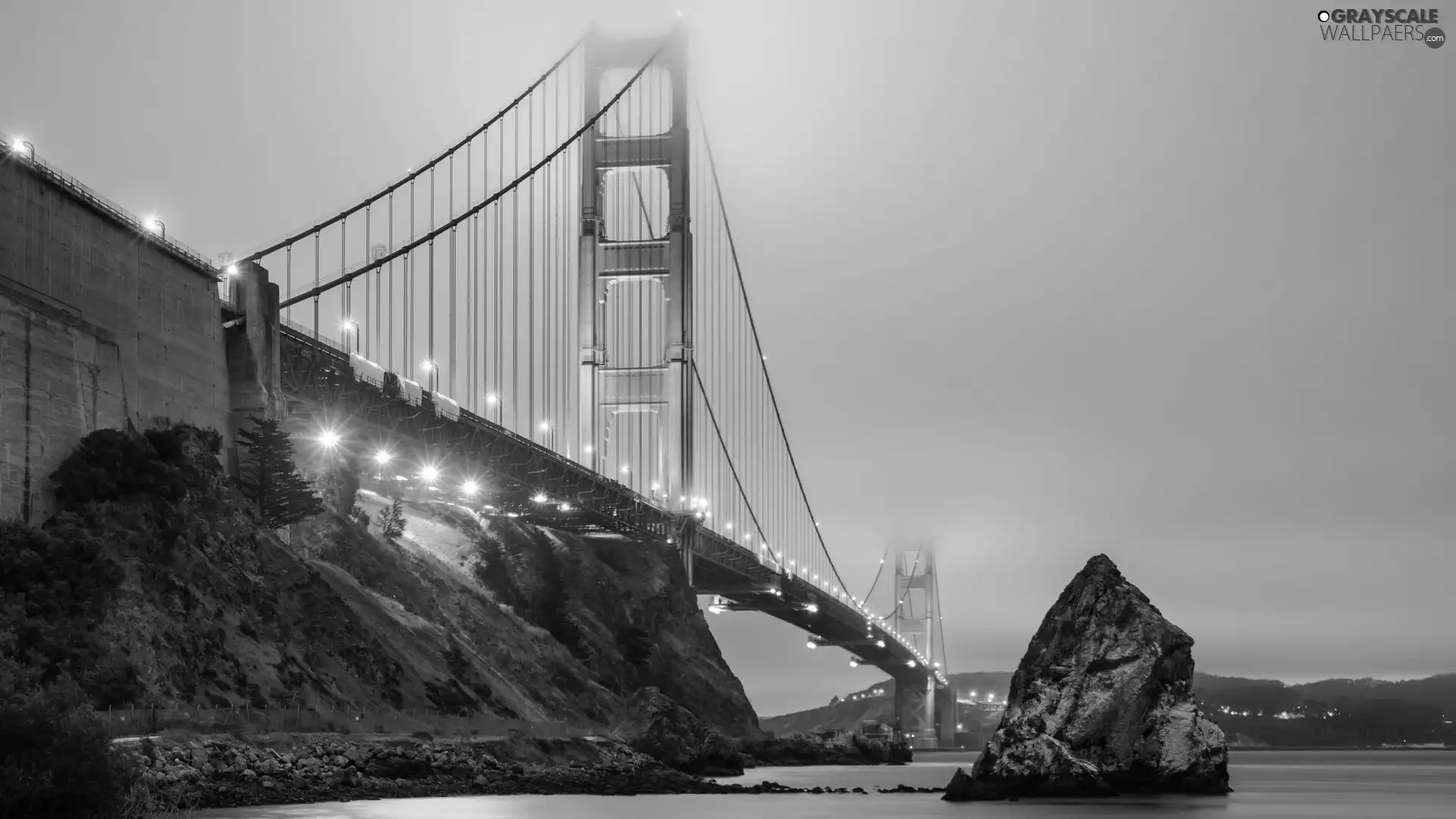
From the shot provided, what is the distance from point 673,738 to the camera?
239 ft

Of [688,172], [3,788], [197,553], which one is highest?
[688,172]

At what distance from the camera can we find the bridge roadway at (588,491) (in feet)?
216

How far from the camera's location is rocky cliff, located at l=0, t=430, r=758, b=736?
42.8 meters

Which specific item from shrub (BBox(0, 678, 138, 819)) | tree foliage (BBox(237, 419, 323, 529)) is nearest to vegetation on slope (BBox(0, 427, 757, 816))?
shrub (BBox(0, 678, 138, 819))

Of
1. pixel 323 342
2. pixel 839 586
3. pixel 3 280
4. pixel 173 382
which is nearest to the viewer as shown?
pixel 3 280

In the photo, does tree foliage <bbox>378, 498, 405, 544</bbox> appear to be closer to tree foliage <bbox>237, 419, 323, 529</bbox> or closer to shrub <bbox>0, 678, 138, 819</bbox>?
tree foliage <bbox>237, 419, 323, 529</bbox>

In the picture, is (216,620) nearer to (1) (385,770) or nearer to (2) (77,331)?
(1) (385,770)

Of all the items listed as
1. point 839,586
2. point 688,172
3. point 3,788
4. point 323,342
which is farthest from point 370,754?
point 839,586

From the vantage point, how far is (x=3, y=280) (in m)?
44.2

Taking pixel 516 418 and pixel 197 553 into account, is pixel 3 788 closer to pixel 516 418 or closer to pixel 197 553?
pixel 197 553

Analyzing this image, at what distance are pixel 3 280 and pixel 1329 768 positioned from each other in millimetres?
113589

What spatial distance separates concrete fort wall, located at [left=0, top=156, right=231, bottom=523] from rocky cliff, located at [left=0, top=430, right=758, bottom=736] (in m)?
1.13

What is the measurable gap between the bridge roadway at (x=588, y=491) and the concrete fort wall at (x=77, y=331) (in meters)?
8.60

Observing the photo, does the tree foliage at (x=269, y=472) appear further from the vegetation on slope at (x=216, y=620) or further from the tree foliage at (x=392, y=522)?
the tree foliage at (x=392, y=522)
